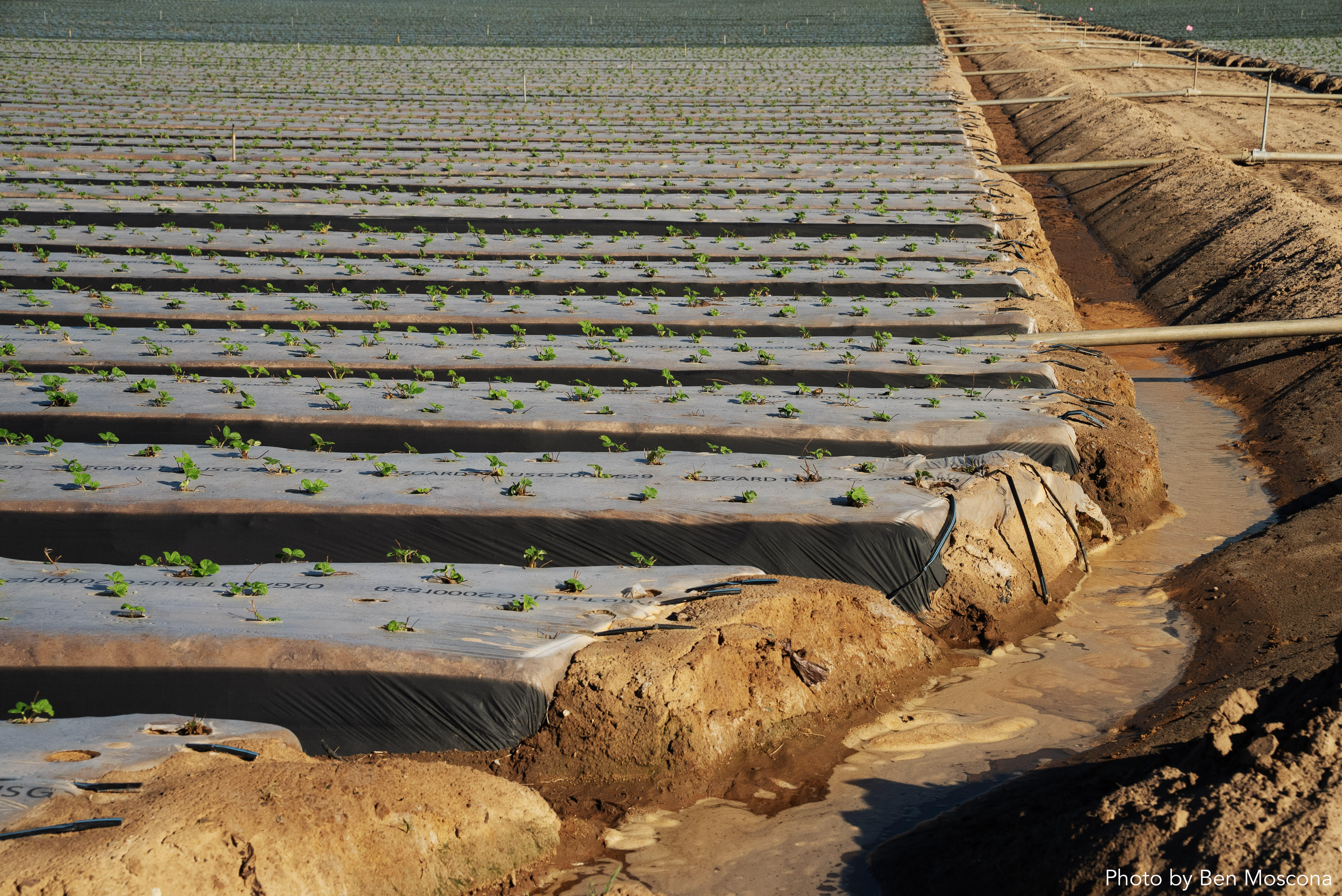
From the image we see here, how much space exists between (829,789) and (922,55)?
28.4 meters

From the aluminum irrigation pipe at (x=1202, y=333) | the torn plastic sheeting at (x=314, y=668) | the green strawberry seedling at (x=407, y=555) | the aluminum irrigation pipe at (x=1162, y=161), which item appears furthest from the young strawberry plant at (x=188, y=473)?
the aluminum irrigation pipe at (x=1162, y=161)

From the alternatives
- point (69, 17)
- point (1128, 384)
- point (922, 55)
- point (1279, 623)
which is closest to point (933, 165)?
point (1128, 384)

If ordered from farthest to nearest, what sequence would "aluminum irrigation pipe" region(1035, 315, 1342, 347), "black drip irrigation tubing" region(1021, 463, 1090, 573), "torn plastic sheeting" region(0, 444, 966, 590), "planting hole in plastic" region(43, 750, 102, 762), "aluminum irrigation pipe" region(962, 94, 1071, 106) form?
1. "aluminum irrigation pipe" region(962, 94, 1071, 106)
2. "aluminum irrigation pipe" region(1035, 315, 1342, 347)
3. "black drip irrigation tubing" region(1021, 463, 1090, 573)
4. "torn plastic sheeting" region(0, 444, 966, 590)
5. "planting hole in plastic" region(43, 750, 102, 762)

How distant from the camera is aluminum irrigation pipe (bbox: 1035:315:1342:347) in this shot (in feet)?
25.4

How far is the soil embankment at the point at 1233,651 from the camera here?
9.89 ft

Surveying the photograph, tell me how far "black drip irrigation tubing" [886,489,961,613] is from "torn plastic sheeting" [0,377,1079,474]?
893 mm

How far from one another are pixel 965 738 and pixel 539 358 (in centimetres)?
422

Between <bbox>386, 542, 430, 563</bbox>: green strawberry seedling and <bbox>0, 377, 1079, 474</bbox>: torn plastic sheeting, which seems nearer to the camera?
<bbox>386, 542, 430, 563</bbox>: green strawberry seedling

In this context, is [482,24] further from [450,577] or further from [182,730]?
[182,730]

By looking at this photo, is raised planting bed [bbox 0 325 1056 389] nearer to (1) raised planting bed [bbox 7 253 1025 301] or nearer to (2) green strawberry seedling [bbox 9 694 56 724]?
(1) raised planting bed [bbox 7 253 1025 301]

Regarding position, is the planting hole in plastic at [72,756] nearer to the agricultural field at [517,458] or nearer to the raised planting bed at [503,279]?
the agricultural field at [517,458]

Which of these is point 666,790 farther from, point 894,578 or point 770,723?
point 894,578

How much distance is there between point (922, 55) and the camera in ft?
94.7

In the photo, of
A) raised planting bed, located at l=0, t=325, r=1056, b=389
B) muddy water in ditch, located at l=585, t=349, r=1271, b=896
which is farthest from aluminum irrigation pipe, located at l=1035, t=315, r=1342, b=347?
muddy water in ditch, located at l=585, t=349, r=1271, b=896
